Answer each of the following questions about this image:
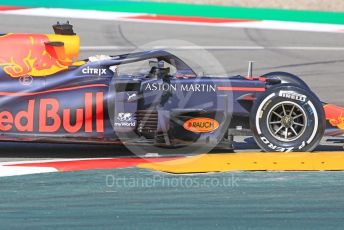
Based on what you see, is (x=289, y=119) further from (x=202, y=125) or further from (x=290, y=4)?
(x=290, y=4)

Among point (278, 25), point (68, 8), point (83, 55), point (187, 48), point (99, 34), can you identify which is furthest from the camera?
point (68, 8)

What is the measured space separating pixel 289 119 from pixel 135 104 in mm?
1422

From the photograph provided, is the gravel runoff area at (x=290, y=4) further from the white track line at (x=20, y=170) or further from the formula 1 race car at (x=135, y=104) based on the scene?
the white track line at (x=20, y=170)

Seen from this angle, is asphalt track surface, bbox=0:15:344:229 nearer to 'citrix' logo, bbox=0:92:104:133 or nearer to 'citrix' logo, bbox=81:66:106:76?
'citrix' logo, bbox=0:92:104:133

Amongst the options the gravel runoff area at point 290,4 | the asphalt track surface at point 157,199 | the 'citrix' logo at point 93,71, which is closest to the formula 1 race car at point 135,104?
the 'citrix' logo at point 93,71

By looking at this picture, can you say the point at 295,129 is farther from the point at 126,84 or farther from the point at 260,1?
the point at 260,1

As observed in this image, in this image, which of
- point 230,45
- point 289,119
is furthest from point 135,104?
point 230,45

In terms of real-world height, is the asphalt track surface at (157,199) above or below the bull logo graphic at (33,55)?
below

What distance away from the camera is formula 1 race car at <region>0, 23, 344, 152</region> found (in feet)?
27.2

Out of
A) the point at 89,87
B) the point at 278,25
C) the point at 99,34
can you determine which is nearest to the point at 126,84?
the point at 89,87

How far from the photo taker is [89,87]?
27.4ft

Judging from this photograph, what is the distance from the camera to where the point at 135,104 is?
841 centimetres

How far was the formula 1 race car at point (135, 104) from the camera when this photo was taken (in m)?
8.30

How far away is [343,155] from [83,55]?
6.78 meters
